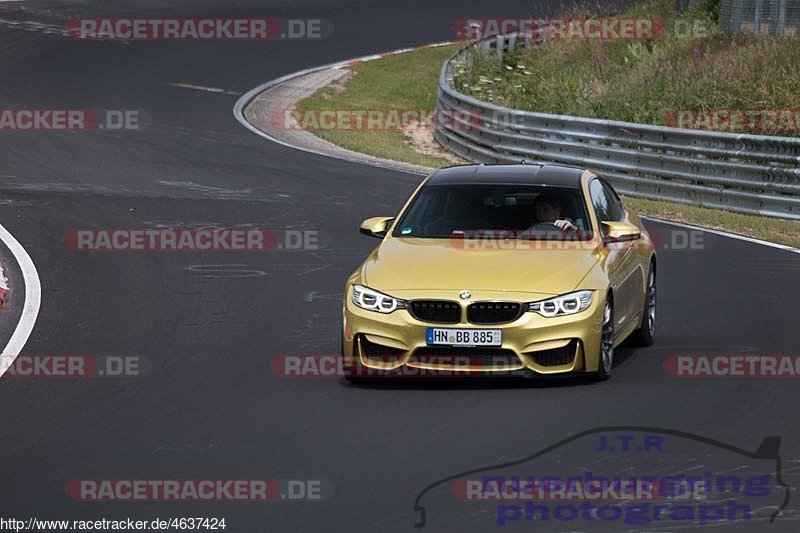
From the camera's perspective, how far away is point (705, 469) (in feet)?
28.1

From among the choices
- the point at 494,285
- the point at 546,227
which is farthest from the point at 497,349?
the point at 546,227

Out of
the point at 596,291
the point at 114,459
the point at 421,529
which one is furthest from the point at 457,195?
the point at 421,529

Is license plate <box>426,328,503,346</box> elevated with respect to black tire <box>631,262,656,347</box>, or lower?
elevated

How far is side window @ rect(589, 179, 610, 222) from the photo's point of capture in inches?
489

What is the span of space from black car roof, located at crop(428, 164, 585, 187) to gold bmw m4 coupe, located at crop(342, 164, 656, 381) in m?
0.02

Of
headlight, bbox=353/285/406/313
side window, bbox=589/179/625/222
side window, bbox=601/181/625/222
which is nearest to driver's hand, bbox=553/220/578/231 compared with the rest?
side window, bbox=589/179/625/222

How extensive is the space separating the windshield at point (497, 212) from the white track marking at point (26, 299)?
323 cm

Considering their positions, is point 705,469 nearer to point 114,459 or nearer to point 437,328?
point 437,328

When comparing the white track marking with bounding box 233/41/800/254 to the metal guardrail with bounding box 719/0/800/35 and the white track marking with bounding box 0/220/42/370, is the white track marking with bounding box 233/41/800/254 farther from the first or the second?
the metal guardrail with bounding box 719/0/800/35

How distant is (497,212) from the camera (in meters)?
12.1

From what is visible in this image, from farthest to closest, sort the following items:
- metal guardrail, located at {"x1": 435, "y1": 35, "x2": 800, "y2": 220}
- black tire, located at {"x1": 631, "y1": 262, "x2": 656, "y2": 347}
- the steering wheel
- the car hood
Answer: metal guardrail, located at {"x1": 435, "y1": 35, "x2": 800, "y2": 220} → black tire, located at {"x1": 631, "y1": 262, "x2": 656, "y2": 347} → the steering wheel → the car hood

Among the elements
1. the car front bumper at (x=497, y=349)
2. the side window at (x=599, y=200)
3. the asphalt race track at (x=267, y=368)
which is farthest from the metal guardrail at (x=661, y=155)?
the car front bumper at (x=497, y=349)

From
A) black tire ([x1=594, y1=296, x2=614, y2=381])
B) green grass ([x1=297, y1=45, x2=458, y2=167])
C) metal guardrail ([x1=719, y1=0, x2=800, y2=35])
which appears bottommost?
green grass ([x1=297, y1=45, x2=458, y2=167])

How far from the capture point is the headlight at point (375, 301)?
10.8 meters
